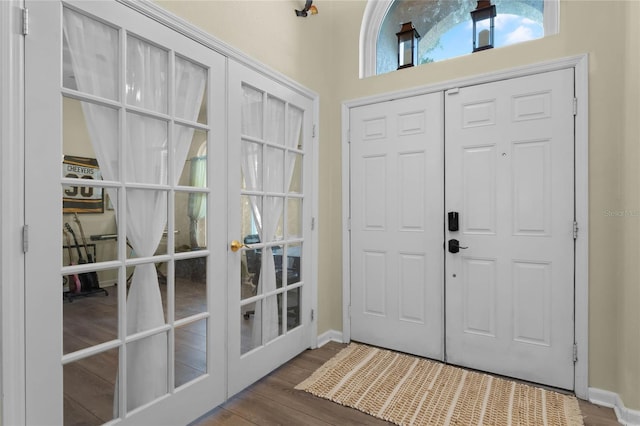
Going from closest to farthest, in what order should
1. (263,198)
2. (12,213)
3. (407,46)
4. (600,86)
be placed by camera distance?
(12,213) → (600,86) → (263,198) → (407,46)

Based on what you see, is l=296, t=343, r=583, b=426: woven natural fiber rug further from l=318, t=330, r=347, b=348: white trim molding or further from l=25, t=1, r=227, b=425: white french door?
l=25, t=1, r=227, b=425: white french door

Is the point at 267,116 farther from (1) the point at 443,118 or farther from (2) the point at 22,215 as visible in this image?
(2) the point at 22,215

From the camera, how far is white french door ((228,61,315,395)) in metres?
2.19

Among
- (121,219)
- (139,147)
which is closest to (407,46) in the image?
(139,147)

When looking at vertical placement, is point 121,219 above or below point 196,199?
below

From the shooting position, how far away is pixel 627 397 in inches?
77.2

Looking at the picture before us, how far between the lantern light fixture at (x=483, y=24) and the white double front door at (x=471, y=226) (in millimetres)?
389

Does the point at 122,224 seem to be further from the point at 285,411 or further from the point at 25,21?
the point at 285,411

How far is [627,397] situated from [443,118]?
204 centimetres

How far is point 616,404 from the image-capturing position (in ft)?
6.89

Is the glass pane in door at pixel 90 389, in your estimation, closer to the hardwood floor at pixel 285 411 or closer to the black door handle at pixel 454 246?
the hardwood floor at pixel 285 411

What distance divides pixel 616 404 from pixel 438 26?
114 inches

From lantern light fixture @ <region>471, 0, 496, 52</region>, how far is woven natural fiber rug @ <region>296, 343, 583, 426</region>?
94.7 inches

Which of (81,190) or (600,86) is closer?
(81,190)
